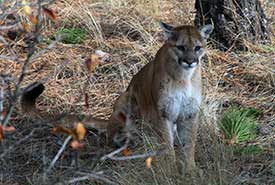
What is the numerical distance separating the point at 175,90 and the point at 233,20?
187 centimetres

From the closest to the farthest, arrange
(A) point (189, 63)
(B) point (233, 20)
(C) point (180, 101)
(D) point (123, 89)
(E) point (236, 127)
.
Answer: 1. (A) point (189, 63)
2. (C) point (180, 101)
3. (E) point (236, 127)
4. (D) point (123, 89)
5. (B) point (233, 20)

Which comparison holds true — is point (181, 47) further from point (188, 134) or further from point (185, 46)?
point (188, 134)

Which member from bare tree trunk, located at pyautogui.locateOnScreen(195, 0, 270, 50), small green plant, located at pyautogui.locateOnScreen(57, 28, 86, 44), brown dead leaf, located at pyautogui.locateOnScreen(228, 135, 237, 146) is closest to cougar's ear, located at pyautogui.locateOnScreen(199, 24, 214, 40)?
brown dead leaf, located at pyautogui.locateOnScreen(228, 135, 237, 146)

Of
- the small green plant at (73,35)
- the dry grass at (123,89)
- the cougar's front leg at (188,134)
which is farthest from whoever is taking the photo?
the small green plant at (73,35)

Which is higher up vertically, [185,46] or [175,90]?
[185,46]

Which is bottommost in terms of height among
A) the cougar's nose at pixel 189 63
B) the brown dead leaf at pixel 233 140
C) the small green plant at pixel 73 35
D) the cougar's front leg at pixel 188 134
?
the brown dead leaf at pixel 233 140

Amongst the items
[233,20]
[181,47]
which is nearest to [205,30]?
[181,47]

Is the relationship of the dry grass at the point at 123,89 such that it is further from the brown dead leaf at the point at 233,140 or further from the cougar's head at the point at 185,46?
the cougar's head at the point at 185,46

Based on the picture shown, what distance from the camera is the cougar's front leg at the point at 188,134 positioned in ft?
14.9

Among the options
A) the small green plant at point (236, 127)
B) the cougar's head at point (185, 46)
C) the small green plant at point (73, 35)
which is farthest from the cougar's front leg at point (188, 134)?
the small green plant at point (73, 35)

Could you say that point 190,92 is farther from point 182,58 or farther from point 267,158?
point 267,158

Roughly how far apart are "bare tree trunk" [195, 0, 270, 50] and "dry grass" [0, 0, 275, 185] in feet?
0.44

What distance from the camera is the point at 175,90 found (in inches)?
191

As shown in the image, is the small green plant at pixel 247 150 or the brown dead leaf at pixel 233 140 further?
the brown dead leaf at pixel 233 140
